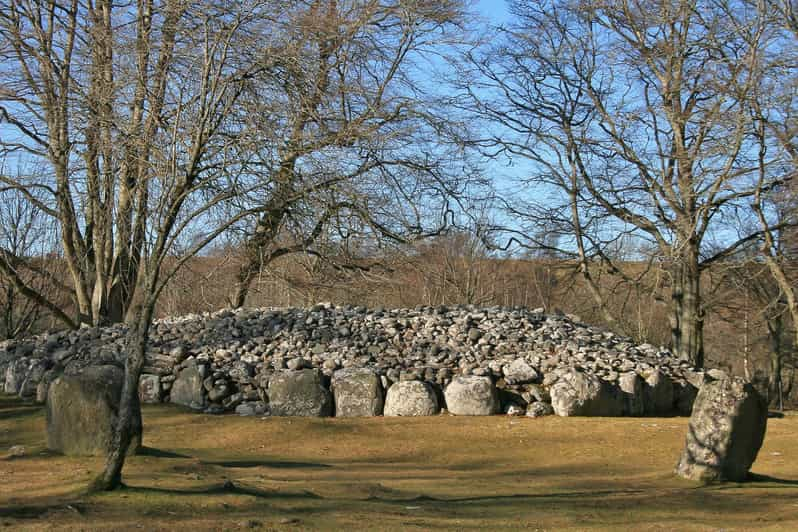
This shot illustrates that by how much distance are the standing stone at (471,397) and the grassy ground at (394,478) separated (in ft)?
1.48

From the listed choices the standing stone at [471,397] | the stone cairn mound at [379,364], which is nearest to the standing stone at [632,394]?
the stone cairn mound at [379,364]

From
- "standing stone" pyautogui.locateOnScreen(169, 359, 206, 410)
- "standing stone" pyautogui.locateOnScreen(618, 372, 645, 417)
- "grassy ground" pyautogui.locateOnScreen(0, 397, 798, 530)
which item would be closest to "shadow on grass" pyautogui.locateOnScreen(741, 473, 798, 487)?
"grassy ground" pyautogui.locateOnScreen(0, 397, 798, 530)

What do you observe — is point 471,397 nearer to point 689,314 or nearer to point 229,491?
point 229,491

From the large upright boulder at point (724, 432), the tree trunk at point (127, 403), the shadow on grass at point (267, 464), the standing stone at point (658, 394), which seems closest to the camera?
the tree trunk at point (127, 403)

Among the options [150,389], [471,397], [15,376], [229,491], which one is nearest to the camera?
[229,491]

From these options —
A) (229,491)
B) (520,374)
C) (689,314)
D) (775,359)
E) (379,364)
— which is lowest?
(229,491)

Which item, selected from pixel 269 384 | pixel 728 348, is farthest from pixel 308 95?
pixel 728 348

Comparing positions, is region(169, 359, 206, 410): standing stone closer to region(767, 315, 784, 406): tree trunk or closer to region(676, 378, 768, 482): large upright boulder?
region(676, 378, 768, 482): large upright boulder

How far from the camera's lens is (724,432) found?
855cm

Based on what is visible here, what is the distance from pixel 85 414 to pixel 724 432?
6.60m

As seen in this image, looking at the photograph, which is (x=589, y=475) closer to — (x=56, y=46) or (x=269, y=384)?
(x=269, y=384)

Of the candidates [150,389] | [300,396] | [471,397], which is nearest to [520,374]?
[471,397]

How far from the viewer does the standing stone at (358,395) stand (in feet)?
44.1

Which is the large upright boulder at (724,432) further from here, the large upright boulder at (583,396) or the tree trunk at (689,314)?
the tree trunk at (689,314)
